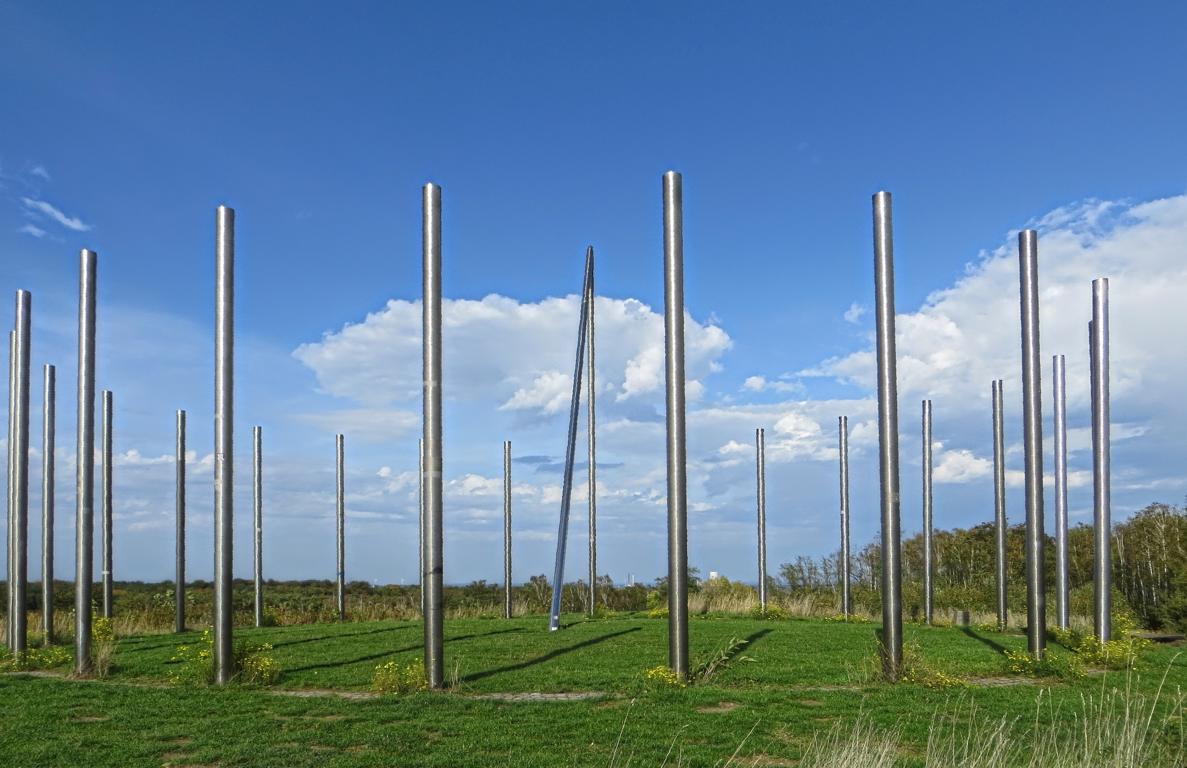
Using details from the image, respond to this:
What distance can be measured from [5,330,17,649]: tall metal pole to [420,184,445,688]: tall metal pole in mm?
7833

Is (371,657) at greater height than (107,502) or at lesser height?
lesser

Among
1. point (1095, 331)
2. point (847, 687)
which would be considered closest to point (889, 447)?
point (847, 687)

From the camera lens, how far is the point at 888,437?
39.1 feet

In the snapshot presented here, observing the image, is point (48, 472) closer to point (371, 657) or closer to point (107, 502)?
point (107, 502)

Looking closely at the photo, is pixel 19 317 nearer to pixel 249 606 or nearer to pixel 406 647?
pixel 406 647

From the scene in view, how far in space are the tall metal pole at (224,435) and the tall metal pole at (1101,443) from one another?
12542 millimetres

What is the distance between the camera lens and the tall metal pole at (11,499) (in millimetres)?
15477

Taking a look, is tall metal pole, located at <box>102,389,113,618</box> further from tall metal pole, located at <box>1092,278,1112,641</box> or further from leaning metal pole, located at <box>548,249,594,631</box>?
tall metal pole, located at <box>1092,278,1112,641</box>

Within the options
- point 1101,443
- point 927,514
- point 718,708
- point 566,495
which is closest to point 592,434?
point 566,495

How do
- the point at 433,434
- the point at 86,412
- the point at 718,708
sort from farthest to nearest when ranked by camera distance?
the point at 86,412 < the point at 433,434 < the point at 718,708

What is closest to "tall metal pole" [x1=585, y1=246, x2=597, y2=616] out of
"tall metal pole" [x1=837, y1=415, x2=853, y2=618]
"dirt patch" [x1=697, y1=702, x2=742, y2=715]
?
"tall metal pole" [x1=837, y1=415, x2=853, y2=618]

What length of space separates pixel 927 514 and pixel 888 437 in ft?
44.2

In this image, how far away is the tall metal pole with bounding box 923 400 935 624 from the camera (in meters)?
23.8

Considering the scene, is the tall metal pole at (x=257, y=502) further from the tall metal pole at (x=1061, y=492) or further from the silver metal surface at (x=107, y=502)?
the tall metal pole at (x=1061, y=492)
